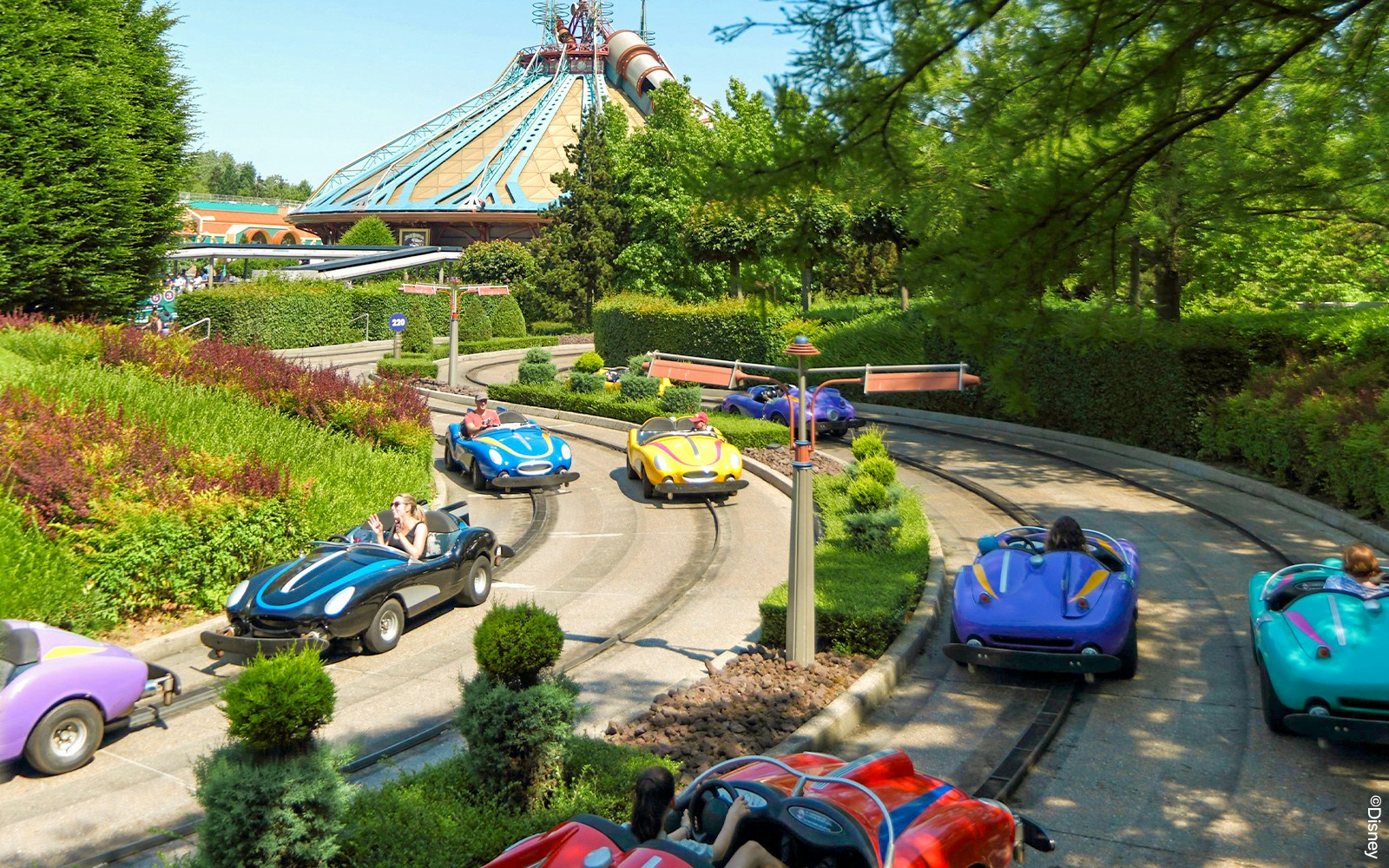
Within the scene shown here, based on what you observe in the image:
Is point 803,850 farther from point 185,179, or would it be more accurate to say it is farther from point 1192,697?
point 185,179

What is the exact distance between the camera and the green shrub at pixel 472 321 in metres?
51.0

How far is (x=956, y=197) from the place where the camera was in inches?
317

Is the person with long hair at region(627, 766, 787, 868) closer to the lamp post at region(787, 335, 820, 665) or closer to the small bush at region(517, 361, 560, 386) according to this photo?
the lamp post at region(787, 335, 820, 665)

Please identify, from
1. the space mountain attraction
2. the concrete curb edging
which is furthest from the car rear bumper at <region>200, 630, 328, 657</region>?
the space mountain attraction

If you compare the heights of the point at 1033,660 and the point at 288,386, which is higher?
the point at 288,386

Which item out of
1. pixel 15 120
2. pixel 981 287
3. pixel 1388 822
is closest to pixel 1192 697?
pixel 1388 822

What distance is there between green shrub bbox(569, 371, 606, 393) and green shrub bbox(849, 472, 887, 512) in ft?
49.7

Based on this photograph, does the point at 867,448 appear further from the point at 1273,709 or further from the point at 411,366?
the point at 411,366

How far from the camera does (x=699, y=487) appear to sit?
17109mm

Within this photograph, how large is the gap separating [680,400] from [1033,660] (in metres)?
16.8

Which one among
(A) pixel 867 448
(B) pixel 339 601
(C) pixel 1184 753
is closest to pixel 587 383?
(A) pixel 867 448

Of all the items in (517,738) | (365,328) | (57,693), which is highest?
(365,328)

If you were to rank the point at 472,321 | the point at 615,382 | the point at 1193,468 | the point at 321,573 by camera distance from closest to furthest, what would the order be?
the point at 321,573, the point at 1193,468, the point at 615,382, the point at 472,321

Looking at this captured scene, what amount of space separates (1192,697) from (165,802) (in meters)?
8.14
